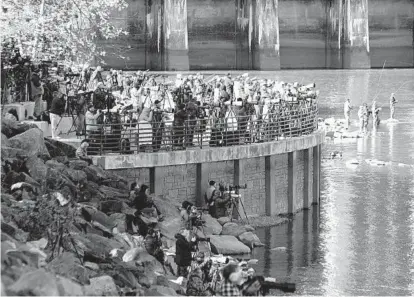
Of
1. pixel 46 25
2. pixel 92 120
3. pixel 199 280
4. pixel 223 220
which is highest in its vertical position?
pixel 46 25

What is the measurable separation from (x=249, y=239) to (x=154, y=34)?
162ft

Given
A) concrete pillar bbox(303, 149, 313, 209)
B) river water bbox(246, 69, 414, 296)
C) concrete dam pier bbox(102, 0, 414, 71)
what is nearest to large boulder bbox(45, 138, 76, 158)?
river water bbox(246, 69, 414, 296)

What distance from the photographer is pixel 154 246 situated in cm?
2277

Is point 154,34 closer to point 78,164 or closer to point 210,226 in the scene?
point 210,226

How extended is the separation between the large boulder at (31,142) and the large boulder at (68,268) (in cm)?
769

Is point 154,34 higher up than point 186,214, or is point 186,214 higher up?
point 154,34

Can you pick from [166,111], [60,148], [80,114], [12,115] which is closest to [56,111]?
[80,114]

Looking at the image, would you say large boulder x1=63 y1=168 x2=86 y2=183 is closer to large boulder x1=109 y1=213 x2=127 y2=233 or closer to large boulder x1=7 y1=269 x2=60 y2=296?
large boulder x1=109 y1=213 x2=127 y2=233

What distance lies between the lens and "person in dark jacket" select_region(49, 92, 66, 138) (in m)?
28.8

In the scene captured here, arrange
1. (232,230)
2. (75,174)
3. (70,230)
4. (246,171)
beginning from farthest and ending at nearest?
1. (246,171)
2. (232,230)
3. (75,174)
4. (70,230)

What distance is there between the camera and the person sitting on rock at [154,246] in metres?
22.5

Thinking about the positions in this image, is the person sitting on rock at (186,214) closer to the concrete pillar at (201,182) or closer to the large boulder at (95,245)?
the large boulder at (95,245)

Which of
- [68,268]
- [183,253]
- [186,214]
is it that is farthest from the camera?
[186,214]

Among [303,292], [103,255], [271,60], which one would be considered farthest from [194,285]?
[271,60]
